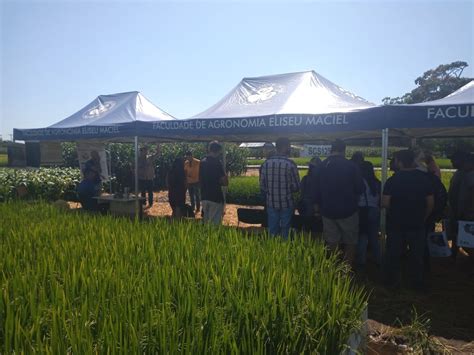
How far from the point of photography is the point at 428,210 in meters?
4.55

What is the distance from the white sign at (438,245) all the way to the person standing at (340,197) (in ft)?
3.71

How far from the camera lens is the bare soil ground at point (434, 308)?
3553 mm

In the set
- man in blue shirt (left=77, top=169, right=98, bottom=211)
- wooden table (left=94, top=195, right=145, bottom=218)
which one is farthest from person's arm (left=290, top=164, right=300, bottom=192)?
wooden table (left=94, top=195, right=145, bottom=218)

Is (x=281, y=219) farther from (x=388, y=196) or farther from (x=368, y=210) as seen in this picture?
(x=388, y=196)

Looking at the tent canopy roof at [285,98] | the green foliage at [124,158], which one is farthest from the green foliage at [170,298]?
the green foliage at [124,158]

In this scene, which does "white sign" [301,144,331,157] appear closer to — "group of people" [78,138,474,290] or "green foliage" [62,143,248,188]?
"group of people" [78,138,474,290]

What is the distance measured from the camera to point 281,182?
5.56m

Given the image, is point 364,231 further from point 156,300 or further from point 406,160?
point 156,300

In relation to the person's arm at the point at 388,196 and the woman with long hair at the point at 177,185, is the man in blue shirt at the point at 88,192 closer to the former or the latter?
the woman with long hair at the point at 177,185

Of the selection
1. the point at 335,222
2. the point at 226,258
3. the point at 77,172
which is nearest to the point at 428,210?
the point at 335,222

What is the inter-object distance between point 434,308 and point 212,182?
3.54 m

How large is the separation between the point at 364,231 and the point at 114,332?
455 cm

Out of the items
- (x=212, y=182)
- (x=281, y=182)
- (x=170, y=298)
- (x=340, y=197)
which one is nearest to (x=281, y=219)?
(x=281, y=182)

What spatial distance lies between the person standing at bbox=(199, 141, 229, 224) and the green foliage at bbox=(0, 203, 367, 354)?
2735 mm
